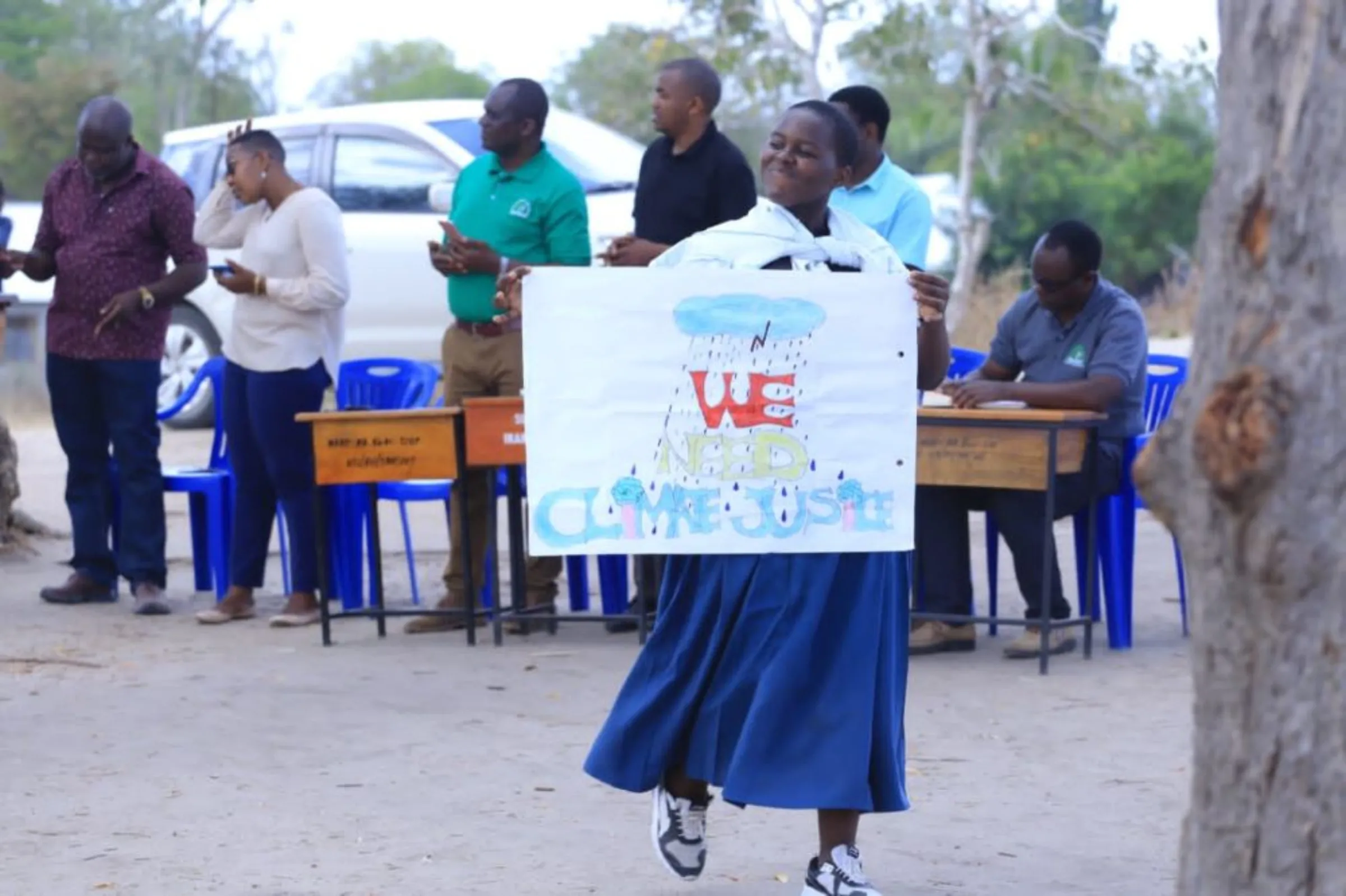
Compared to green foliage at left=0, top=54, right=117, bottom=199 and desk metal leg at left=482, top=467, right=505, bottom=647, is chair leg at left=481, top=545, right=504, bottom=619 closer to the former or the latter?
desk metal leg at left=482, top=467, right=505, bottom=647

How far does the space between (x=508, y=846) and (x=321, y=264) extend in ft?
11.6

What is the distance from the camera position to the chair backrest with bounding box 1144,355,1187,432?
8969mm

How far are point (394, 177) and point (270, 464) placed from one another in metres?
5.86

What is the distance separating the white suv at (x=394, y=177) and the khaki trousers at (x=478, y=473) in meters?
5.43

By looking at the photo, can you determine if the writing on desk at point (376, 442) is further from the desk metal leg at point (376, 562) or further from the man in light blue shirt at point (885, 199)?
the man in light blue shirt at point (885, 199)

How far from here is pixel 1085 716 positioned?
22.8 ft

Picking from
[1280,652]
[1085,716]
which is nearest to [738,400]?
[1280,652]

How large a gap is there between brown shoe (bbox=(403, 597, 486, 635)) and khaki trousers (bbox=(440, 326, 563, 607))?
0.02 metres

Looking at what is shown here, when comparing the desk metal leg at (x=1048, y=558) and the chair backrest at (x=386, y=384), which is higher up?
the chair backrest at (x=386, y=384)

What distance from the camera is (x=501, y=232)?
26.8 feet

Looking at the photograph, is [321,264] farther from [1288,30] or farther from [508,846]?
[1288,30]

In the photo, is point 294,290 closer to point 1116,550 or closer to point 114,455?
point 114,455

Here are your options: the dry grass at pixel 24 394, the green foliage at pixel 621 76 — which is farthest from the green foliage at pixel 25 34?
the dry grass at pixel 24 394

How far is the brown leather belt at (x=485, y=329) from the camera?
816cm
